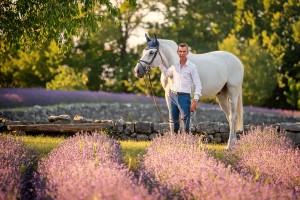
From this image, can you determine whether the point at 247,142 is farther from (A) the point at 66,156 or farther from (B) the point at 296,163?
(A) the point at 66,156

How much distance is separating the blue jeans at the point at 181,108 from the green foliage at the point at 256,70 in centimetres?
1597

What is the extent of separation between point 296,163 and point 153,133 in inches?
211

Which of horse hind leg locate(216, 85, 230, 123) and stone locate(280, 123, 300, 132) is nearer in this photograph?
horse hind leg locate(216, 85, 230, 123)

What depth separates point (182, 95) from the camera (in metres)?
7.16

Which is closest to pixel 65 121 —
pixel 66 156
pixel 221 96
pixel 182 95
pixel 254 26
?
pixel 221 96

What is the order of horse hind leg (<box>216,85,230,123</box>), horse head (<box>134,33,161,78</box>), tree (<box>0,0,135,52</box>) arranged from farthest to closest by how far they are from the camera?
horse hind leg (<box>216,85,230,123</box>) → tree (<box>0,0,135,52</box>) → horse head (<box>134,33,161,78</box>)

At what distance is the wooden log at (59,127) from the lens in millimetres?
10246

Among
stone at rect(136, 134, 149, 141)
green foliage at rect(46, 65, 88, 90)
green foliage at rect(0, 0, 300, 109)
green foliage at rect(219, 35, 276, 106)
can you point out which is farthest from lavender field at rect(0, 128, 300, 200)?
green foliage at rect(46, 65, 88, 90)


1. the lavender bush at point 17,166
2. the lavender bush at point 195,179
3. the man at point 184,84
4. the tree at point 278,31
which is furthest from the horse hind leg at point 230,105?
the tree at point 278,31

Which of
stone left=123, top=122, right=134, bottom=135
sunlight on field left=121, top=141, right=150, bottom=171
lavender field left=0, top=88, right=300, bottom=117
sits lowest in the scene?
sunlight on field left=121, top=141, right=150, bottom=171

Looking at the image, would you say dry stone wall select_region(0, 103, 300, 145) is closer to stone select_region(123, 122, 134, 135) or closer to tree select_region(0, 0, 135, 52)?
stone select_region(123, 122, 134, 135)

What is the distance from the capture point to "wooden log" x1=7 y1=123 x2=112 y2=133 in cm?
1025

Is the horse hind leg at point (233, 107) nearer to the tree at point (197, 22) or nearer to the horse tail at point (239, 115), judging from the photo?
the horse tail at point (239, 115)

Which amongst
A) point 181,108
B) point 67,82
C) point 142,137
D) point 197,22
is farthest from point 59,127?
point 197,22
